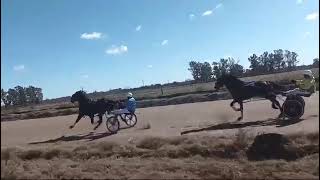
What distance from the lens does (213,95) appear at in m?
35.3

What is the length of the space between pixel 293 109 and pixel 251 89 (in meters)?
2.78

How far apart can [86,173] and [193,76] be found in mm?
81336

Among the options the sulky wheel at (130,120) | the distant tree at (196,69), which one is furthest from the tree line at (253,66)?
the sulky wheel at (130,120)

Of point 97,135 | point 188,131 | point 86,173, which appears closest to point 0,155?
point 86,173

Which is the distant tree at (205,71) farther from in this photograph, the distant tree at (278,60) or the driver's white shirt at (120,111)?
the driver's white shirt at (120,111)

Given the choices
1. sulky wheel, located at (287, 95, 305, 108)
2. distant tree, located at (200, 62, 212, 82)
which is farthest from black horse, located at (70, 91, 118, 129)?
distant tree, located at (200, 62, 212, 82)

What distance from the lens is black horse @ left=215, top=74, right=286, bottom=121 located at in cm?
1758

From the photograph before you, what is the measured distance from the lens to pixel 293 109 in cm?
1521

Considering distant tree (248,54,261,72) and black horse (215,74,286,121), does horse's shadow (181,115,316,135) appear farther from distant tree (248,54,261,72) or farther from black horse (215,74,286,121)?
distant tree (248,54,261,72)

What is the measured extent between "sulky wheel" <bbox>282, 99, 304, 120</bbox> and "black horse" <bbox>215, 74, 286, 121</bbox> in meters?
1.74

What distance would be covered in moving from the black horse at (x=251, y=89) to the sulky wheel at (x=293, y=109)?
5.70 ft

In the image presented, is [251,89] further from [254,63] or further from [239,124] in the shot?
[254,63]

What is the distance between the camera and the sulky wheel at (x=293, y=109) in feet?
49.1

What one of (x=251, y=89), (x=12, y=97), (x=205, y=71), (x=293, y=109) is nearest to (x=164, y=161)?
(x=293, y=109)
